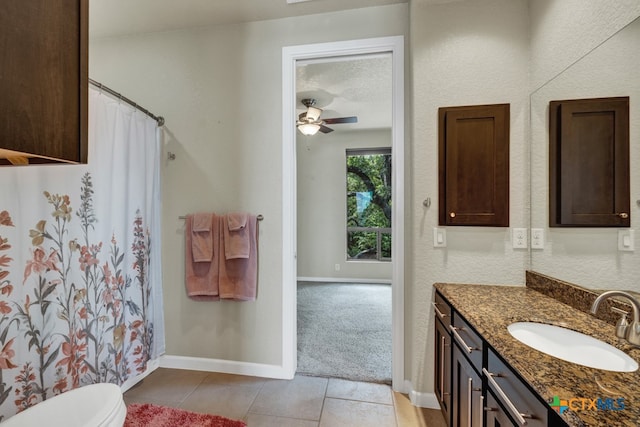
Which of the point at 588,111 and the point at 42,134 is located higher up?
the point at 588,111

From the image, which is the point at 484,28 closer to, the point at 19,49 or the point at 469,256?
the point at 469,256

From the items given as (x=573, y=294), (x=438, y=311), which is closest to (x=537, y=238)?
(x=573, y=294)

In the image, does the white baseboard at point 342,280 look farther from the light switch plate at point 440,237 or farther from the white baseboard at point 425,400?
the light switch plate at point 440,237

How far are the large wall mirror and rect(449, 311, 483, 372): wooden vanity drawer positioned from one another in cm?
64

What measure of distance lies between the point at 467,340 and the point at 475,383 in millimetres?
173

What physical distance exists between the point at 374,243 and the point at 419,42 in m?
3.99

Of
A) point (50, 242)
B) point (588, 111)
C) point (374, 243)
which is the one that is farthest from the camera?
point (374, 243)

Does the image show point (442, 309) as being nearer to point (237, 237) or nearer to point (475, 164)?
point (475, 164)

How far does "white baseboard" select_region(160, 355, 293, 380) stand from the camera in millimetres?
2250

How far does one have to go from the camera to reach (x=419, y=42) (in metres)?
1.92

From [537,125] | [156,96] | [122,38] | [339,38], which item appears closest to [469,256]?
[537,125]

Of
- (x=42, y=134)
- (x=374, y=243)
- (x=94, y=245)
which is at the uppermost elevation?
(x=42, y=134)

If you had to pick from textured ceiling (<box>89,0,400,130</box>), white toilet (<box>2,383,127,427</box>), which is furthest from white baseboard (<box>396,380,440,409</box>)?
textured ceiling (<box>89,0,400,130</box>)

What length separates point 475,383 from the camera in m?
1.22
